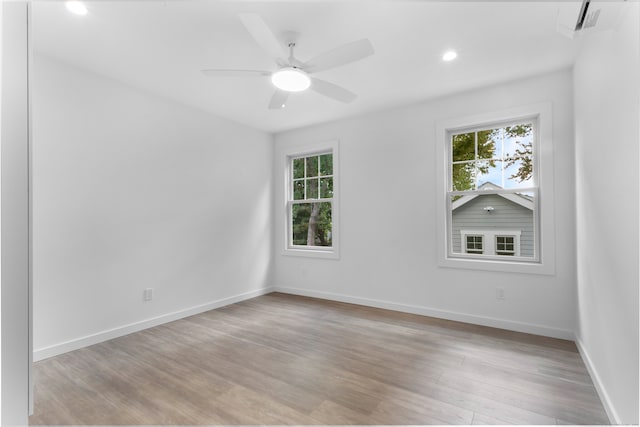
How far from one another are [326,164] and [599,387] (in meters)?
3.75

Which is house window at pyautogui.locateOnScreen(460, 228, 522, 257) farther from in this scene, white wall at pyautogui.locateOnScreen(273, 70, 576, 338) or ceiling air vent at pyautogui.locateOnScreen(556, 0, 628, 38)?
ceiling air vent at pyautogui.locateOnScreen(556, 0, 628, 38)

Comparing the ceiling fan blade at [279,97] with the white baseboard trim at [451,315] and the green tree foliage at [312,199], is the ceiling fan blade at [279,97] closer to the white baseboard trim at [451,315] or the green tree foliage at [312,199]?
the green tree foliage at [312,199]

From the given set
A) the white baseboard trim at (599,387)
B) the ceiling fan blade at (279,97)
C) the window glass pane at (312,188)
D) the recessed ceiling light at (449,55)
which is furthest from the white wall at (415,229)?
the ceiling fan blade at (279,97)

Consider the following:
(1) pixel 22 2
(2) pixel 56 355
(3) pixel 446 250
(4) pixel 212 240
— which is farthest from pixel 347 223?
(1) pixel 22 2

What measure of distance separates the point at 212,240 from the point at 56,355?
6.16 ft

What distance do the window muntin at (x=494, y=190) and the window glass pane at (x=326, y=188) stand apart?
→ 67.1 inches

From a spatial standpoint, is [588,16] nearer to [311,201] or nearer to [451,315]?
[451,315]

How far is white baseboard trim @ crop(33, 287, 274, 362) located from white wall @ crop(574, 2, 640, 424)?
150 inches

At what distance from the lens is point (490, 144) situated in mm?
3545

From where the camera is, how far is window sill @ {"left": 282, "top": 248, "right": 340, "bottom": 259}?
178 inches

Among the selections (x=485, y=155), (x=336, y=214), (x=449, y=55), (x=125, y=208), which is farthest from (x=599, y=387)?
(x=125, y=208)

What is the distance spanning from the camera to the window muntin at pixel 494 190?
332 centimetres

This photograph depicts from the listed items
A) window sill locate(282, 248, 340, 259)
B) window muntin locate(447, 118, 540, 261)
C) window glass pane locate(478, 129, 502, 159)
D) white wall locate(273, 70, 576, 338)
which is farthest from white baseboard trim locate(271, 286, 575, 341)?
window glass pane locate(478, 129, 502, 159)

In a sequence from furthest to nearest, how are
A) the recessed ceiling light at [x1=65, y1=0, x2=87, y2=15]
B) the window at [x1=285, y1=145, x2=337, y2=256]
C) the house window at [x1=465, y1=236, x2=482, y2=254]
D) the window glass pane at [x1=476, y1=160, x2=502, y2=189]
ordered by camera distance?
1. the window at [x1=285, y1=145, x2=337, y2=256]
2. the house window at [x1=465, y1=236, x2=482, y2=254]
3. the window glass pane at [x1=476, y1=160, x2=502, y2=189]
4. the recessed ceiling light at [x1=65, y1=0, x2=87, y2=15]
